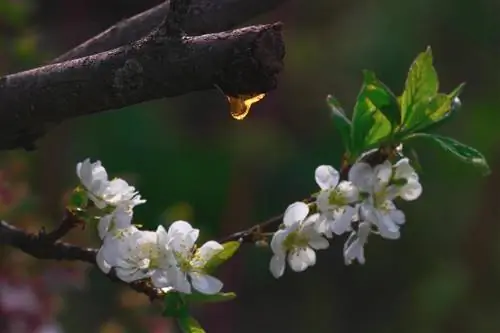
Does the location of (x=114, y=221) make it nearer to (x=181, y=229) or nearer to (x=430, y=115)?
(x=181, y=229)

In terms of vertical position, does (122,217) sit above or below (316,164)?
above

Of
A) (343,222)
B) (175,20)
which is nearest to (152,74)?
(175,20)

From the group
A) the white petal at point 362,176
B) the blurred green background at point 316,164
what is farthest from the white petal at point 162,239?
the blurred green background at point 316,164

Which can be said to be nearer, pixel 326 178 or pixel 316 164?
pixel 326 178

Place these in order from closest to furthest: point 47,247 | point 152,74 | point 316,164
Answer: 1. point 152,74
2. point 47,247
3. point 316,164

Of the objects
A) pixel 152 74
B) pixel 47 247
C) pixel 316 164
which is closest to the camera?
pixel 152 74

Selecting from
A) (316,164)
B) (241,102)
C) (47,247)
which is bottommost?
(316,164)
